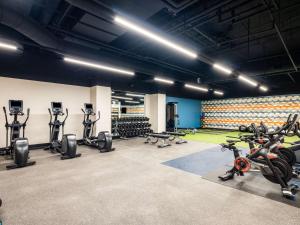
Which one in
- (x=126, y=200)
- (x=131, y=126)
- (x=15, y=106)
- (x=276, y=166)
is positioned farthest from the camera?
(x=131, y=126)

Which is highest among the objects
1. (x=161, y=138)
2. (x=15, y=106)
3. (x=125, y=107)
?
(x=125, y=107)

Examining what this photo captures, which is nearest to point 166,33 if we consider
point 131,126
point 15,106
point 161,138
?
point 161,138

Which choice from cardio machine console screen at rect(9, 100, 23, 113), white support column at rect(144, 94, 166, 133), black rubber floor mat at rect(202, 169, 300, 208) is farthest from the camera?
white support column at rect(144, 94, 166, 133)

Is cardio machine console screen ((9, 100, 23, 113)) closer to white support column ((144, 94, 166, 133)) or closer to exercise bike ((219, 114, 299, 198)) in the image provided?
exercise bike ((219, 114, 299, 198))

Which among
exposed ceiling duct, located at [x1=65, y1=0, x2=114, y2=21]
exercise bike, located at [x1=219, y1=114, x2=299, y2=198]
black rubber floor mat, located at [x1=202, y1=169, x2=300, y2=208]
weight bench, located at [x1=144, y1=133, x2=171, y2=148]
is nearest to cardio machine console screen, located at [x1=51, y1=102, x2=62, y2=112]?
weight bench, located at [x1=144, y1=133, x2=171, y2=148]

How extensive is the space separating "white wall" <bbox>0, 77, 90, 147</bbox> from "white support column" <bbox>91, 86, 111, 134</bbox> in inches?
24.7

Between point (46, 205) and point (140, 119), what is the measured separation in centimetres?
770

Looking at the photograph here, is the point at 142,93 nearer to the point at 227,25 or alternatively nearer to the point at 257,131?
the point at 227,25

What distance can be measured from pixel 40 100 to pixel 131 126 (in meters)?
4.60

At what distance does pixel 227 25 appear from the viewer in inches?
219

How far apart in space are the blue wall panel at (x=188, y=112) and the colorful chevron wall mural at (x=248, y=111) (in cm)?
59

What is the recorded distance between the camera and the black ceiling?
3941mm

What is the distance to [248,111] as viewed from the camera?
41.0ft

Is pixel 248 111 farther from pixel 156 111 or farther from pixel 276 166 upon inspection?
pixel 276 166
